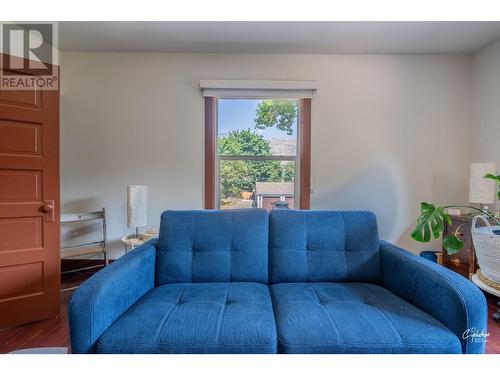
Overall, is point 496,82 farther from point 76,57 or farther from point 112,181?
point 76,57

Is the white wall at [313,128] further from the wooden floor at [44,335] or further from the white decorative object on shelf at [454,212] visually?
the wooden floor at [44,335]

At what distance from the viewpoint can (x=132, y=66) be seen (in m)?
2.61

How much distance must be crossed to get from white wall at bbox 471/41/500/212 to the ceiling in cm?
15

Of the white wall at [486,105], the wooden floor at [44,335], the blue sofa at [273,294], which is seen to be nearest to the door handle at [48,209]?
the wooden floor at [44,335]

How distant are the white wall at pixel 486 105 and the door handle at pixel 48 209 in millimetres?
4084

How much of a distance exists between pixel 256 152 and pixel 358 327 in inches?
79.6

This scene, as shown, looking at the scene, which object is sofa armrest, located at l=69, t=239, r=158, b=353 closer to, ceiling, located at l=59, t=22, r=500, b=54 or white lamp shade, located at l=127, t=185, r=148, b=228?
white lamp shade, located at l=127, t=185, r=148, b=228

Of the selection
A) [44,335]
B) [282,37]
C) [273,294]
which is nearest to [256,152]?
[282,37]

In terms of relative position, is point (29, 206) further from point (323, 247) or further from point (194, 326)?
point (323, 247)

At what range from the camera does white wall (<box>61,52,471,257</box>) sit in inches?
103

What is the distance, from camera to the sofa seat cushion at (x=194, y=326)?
0.94 m

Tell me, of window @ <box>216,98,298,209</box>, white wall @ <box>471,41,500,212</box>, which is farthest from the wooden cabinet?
window @ <box>216,98,298,209</box>
